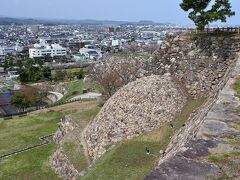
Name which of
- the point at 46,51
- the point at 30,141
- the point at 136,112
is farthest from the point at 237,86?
the point at 46,51

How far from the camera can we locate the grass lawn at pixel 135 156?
37.5 ft

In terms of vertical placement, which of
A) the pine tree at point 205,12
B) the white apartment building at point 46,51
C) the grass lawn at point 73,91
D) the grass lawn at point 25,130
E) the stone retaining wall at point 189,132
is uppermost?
the pine tree at point 205,12

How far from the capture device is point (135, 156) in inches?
488

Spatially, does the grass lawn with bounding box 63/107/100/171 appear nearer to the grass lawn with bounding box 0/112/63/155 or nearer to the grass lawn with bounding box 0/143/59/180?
the grass lawn with bounding box 0/143/59/180

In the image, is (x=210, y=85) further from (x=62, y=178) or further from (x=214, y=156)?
(x=214, y=156)

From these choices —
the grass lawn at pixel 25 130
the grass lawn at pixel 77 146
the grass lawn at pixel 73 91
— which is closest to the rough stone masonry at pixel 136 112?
the grass lawn at pixel 77 146

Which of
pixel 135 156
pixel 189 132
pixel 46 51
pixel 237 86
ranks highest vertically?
pixel 237 86

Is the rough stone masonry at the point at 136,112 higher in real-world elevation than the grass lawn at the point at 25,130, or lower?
higher

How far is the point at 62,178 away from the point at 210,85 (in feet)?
24.6

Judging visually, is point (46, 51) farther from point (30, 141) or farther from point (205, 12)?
point (205, 12)

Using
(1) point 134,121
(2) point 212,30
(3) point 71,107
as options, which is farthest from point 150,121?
(3) point 71,107

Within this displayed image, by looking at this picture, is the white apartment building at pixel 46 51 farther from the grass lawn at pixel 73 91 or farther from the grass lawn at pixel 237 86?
the grass lawn at pixel 237 86

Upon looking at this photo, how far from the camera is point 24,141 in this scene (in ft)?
66.7

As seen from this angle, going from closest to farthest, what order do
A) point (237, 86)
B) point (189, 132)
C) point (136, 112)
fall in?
point (189, 132) < point (237, 86) < point (136, 112)
